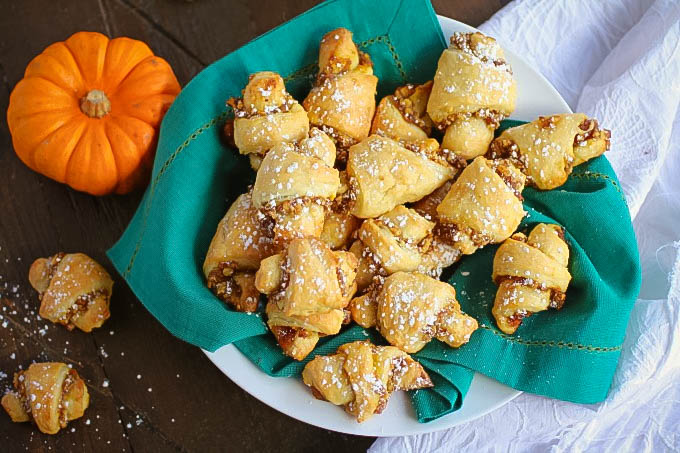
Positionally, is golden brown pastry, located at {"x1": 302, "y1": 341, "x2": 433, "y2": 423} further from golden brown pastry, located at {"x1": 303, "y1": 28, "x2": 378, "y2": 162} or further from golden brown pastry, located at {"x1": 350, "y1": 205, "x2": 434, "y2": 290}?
golden brown pastry, located at {"x1": 303, "y1": 28, "x2": 378, "y2": 162}

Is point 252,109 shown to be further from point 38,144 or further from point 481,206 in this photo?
point 38,144

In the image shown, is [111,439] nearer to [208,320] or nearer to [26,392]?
[26,392]

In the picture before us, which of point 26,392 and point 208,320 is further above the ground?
point 208,320


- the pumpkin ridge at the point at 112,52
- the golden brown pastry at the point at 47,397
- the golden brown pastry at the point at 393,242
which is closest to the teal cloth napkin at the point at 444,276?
the golden brown pastry at the point at 393,242

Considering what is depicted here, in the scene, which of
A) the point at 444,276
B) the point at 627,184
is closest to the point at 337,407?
the point at 444,276

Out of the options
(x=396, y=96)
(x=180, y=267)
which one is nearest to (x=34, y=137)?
(x=180, y=267)

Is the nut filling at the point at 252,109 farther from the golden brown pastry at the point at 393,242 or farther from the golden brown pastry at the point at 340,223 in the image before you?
the golden brown pastry at the point at 393,242

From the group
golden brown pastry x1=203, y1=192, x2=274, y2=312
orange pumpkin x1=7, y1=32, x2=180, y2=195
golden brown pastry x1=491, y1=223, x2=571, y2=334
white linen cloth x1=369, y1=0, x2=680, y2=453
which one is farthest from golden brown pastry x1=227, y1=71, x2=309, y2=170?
white linen cloth x1=369, y1=0, x2=680, y2=453
